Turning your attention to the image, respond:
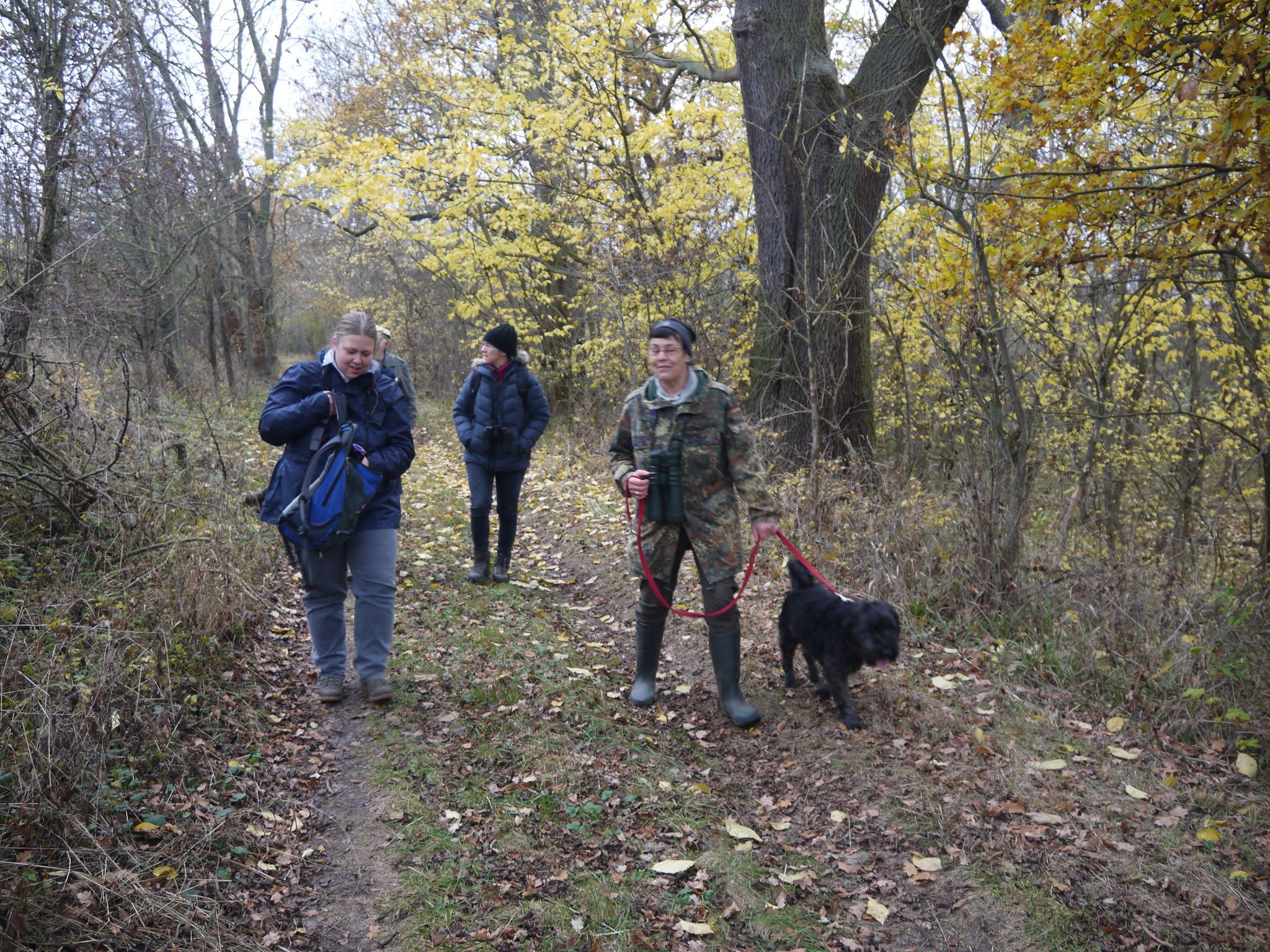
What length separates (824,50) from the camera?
852 centimetres

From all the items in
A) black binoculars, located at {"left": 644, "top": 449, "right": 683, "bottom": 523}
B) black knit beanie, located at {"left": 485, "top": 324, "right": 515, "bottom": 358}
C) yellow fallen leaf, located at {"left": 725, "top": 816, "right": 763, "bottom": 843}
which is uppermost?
black knit beanie, located at {"left": 485, "top": 324, "right": 515, "bottom": 358}

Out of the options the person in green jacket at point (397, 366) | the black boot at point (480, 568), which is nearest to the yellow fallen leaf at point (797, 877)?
the black boot at point (480, 568)

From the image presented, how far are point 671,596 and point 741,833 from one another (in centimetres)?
134

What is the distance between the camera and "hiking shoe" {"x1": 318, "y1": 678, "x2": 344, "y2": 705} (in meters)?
4.59

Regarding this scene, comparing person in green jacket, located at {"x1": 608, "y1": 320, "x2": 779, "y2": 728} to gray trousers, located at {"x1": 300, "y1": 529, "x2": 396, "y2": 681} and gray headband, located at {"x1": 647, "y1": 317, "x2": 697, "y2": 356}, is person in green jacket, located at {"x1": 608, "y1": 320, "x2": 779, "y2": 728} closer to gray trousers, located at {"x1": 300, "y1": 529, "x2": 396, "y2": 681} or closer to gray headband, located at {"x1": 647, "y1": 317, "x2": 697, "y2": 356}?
gray headband, located at {"x1": 647, "y1": 317, "x2": 697, "y2": 356}

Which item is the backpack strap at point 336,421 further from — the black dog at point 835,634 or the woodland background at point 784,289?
the black dog at point 835,634

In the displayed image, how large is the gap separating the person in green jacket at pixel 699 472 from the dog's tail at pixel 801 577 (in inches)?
20.0

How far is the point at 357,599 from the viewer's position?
4645 mm

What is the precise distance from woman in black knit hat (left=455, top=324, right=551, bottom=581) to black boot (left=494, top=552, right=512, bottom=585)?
24cm

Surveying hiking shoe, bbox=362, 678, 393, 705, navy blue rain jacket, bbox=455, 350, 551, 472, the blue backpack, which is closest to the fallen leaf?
hiking shoe, bbox=362, 678, 393, 705

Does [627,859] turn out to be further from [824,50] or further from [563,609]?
[824,50]

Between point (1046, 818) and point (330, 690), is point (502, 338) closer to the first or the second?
point (330, 690)

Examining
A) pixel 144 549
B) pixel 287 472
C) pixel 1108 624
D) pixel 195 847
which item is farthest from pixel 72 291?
pixel 1108 624

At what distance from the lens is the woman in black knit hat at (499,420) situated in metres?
6.71
